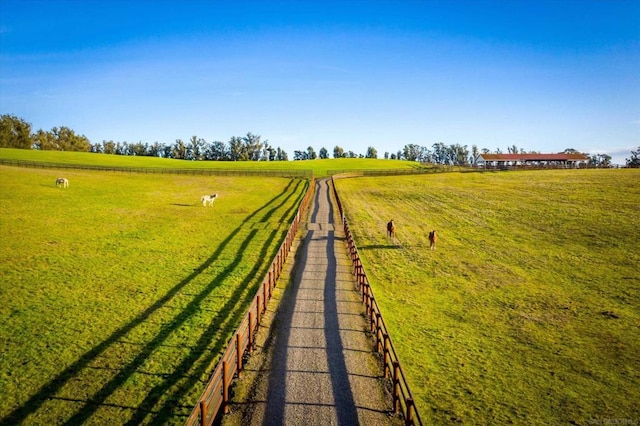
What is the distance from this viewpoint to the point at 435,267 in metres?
24.1

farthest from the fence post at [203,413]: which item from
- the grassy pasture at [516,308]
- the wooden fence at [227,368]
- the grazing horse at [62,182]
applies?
the grazing horse at [62,182]

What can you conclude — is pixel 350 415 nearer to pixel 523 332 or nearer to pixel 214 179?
pixel 523 332

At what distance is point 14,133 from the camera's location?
141750 mm

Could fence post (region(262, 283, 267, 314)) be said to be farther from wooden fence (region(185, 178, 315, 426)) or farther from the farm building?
the farm building

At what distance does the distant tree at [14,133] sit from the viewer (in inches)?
5418

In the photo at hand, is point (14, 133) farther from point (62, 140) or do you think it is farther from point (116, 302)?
point (116, 302)

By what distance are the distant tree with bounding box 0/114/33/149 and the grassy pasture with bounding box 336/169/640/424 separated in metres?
154

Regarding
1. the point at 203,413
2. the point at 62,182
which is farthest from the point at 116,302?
the point at 62,182

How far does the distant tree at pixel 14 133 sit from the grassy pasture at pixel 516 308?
506ft

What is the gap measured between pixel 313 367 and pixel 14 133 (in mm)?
176131

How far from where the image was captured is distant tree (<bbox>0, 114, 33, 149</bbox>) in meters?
138

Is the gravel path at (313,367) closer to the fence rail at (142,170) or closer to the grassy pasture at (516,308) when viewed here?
the grassy pasture at (516,308)

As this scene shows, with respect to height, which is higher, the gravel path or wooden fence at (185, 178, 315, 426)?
wooden fence at (185, 178, 315, 426)

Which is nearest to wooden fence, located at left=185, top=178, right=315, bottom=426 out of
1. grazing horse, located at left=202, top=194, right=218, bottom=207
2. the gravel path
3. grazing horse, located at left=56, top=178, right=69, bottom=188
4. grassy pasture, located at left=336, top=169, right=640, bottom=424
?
the gravel path
